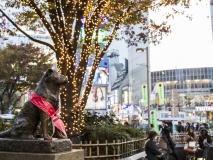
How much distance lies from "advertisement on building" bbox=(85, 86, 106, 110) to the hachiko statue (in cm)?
3027

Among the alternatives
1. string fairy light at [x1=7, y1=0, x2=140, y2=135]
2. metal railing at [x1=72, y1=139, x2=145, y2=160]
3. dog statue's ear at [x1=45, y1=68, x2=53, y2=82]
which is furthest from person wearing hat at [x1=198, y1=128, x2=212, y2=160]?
dog statue's ear at [x1=45, y1=68, x2=53, y2=82]

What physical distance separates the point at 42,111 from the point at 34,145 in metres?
0.43

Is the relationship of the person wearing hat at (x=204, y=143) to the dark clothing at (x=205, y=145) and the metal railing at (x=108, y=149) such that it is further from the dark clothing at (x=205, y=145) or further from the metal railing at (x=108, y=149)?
the metal railing at (x=108, y=149)

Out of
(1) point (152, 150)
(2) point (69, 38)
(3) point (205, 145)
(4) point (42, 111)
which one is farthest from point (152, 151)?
(3) point (205, 145)

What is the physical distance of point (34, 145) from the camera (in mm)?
3752

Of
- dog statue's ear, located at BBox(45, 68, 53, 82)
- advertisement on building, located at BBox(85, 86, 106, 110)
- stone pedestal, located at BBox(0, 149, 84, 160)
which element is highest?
advertisement on building, located at BBox(85, 86, 106, 110)

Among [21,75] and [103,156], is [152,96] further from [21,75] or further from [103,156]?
[103,156]

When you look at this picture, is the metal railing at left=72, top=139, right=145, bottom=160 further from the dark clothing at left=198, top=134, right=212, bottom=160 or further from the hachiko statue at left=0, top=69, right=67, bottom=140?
the hachiko statue at left=0, top=69, right=67, bottom=140

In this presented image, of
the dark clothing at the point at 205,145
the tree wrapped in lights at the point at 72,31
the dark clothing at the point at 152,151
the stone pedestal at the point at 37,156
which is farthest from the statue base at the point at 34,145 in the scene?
the dark clothing at the point at 205,145

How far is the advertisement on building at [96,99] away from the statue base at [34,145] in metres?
30.3

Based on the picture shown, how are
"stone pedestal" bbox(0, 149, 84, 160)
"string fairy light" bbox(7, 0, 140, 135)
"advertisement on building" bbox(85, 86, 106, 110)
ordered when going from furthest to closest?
"advertisement on building" bbox(85, 86, 106, 110) < "string fairy light" bbox(7, 0, 140, 135) < "stone pedestal" bbox(0, 149, 84, 160)

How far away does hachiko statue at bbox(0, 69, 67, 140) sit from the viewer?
389 cm

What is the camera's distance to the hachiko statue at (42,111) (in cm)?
389

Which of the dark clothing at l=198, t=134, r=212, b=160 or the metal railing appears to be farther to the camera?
the dark clothing at l=198, t=134, r=212, b=160
